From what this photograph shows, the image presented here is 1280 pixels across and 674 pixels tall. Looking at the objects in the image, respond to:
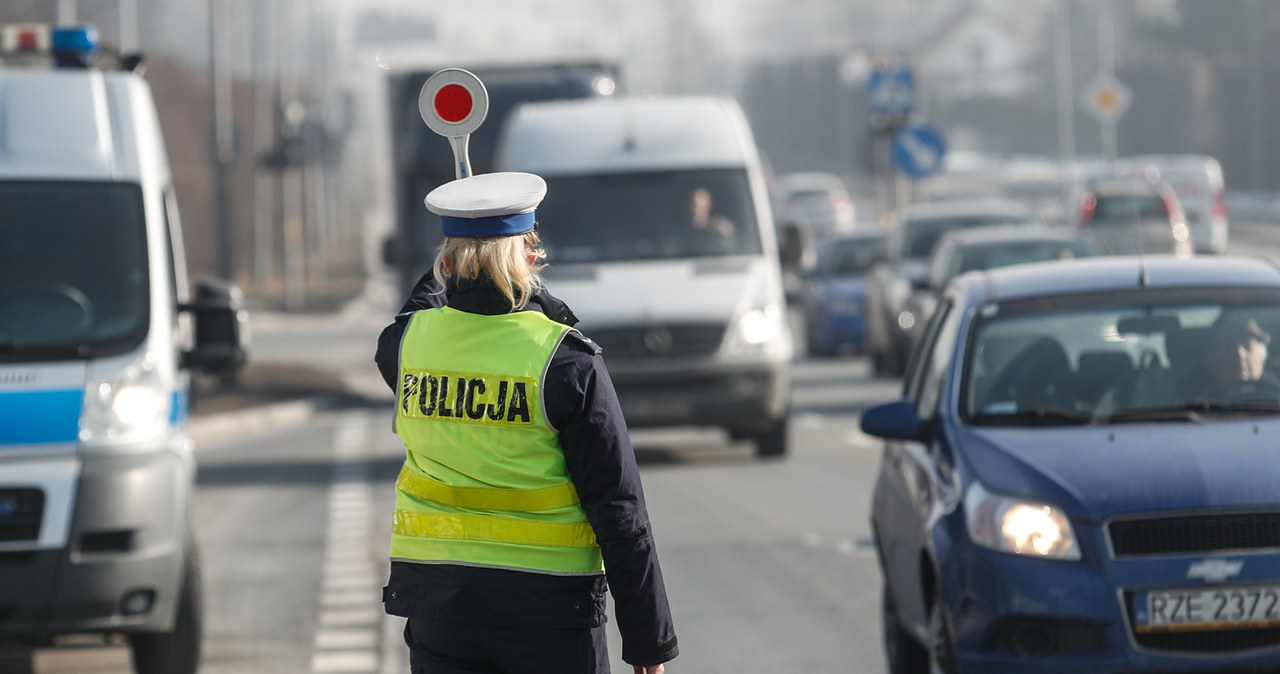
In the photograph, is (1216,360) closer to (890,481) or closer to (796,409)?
(890,481)

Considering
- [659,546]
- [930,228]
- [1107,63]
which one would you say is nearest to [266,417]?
[930,228]

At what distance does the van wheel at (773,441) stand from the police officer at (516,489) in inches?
456

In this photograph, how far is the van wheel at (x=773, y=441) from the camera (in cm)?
1579

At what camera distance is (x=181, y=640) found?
8.01 meters

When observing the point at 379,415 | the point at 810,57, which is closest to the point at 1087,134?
the point at 810,57

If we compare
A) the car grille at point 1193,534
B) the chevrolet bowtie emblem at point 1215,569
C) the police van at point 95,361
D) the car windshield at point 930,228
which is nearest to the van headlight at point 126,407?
the police van at point 95,361

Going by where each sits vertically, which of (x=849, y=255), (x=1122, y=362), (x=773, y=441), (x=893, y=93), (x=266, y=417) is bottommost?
(x=266, y=417)

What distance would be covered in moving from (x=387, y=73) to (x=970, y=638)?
16.4 metres

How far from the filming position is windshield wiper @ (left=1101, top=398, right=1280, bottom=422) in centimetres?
657

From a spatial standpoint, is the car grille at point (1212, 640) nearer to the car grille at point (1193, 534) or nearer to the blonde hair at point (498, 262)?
the car grille at point (1193, 534)

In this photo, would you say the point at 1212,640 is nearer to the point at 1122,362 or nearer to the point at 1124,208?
the point at 1122,362

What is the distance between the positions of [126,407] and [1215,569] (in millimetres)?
3908

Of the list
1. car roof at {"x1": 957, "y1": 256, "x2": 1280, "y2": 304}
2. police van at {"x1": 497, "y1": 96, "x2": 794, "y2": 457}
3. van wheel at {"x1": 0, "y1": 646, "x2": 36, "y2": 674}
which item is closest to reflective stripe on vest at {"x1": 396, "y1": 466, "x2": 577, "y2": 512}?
car roof at {"x1": 957, "y1": 256, "x2": 1280, "y2": 304}

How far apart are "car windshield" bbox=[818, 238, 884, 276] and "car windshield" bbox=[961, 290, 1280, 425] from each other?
66.8 feet
